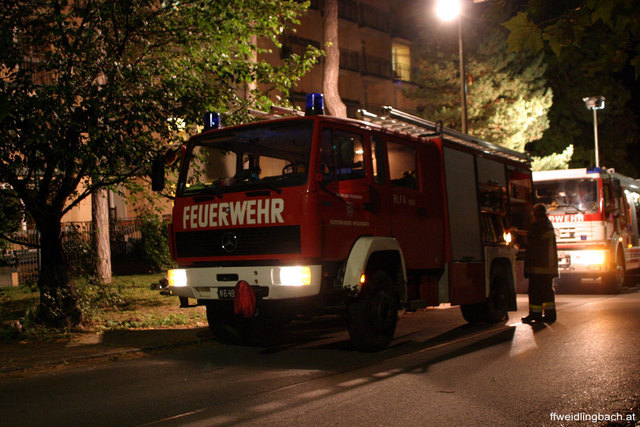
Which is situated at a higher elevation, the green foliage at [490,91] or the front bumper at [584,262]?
the green foliage at [490,91]

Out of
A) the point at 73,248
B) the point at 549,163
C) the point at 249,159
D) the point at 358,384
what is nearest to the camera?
the point at 358,384

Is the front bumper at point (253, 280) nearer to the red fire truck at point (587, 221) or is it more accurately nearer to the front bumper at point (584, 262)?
the red fire truck at point (587, 221)

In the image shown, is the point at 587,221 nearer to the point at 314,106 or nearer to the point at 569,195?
the point at 569,195

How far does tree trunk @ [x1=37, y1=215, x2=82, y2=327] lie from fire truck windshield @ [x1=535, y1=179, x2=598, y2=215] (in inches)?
444

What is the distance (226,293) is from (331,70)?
42.9ft

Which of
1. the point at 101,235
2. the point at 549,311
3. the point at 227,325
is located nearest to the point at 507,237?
the point at 549,311

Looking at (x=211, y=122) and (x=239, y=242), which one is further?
(x=211, y=122)

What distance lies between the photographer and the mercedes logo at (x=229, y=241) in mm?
7805

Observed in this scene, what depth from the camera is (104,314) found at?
11.9 m

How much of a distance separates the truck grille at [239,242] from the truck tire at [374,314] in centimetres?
117

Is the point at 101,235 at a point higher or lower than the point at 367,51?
lower

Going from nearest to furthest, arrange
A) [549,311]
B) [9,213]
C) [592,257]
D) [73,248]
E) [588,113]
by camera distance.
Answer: [9,213] < [549,311] < [73,248] < [592,257] < [588,113]

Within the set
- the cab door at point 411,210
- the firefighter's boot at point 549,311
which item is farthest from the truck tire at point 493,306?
the cab door at point 411,210

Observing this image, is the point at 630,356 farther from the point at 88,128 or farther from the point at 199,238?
the point at 88,128
